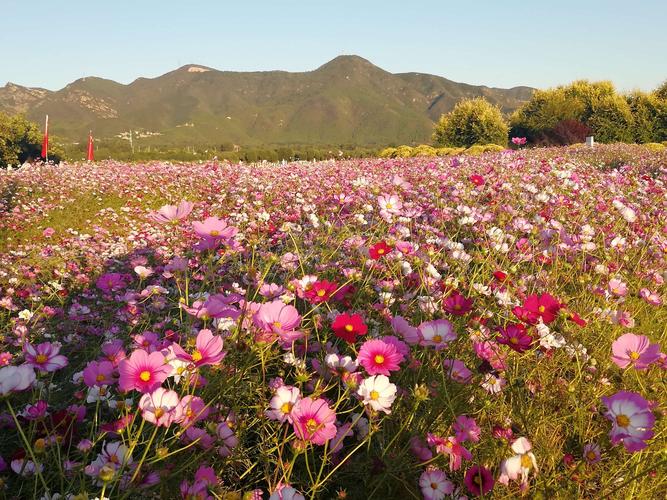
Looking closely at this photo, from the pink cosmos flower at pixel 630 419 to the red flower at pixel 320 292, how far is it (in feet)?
2.65

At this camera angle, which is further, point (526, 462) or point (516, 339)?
point (516, 339)

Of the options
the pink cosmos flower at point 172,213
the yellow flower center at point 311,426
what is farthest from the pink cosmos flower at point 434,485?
the pink cosmos flower at point 172,213

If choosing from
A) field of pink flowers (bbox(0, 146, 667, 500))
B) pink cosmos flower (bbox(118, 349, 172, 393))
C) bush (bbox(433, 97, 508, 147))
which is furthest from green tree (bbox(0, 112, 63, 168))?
pink cosmos flower (bbox(118, 349, 172, 393))

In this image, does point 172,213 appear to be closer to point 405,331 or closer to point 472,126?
point 405,331

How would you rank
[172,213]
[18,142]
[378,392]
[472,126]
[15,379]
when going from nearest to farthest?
[15,379]
[378,392]
[172,213]
[18,142]
[472,126]

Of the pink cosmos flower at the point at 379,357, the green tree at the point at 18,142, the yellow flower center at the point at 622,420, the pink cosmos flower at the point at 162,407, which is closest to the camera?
the pink cosmos flower at the point at 162,407

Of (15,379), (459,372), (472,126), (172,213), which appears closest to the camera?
(15,379)

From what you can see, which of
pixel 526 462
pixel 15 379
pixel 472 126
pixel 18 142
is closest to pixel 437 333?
pixel 526 462

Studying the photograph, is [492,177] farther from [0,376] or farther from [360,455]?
[0,376]

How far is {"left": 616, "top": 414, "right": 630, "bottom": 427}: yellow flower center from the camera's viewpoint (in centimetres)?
111

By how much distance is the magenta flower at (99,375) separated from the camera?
1255mm

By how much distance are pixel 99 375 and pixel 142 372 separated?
32 cm

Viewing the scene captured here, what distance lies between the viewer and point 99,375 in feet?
4.18

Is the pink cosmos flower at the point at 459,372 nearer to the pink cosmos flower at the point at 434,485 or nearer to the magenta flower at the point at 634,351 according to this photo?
the pink cosmos flower at the point at 434,485
